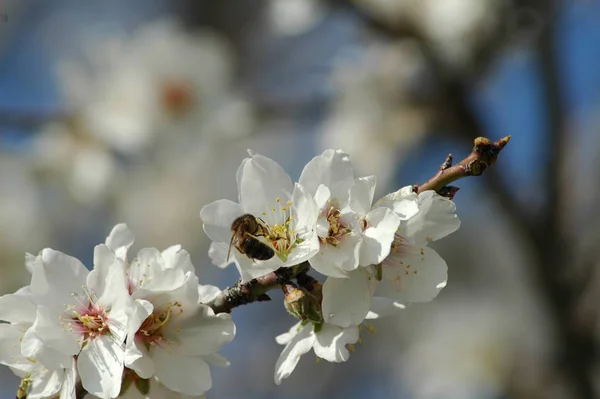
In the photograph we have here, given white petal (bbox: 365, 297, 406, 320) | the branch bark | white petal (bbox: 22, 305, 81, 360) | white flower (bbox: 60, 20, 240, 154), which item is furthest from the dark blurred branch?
white petal (bbox: 22, 305, 81, 360)

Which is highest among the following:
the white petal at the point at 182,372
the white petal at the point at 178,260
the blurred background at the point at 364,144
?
the white petal at the point at 178,260

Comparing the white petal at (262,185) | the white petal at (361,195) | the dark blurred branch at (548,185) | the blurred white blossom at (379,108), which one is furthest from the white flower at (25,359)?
the blurred white blossom at (379,108)

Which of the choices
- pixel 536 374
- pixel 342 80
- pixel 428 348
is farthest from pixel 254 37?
pixel 536 374

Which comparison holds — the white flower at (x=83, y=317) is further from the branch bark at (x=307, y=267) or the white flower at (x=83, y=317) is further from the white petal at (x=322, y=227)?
the white petal at (x=322, y=227)

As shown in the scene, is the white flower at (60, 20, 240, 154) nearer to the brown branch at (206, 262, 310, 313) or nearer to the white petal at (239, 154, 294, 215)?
the white petal at (239, 154, 294, 215)

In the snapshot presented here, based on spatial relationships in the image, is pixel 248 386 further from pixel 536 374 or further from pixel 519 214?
pixel 519 214

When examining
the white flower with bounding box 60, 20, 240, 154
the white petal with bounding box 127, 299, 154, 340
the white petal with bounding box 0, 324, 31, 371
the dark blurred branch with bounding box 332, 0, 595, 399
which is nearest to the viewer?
the white petal with bounding box 127, 299, 154, 340

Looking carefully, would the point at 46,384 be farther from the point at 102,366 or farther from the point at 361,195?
the point at 361,195
